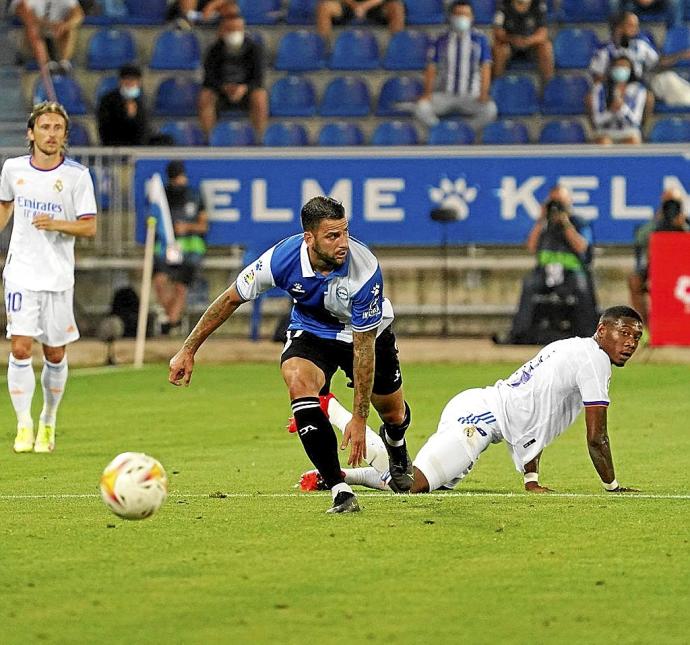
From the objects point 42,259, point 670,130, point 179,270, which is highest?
point 42,259

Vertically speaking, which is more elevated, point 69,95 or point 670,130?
point 69,95

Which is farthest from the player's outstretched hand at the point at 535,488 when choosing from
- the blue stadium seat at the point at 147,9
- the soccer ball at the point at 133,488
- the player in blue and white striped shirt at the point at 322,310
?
the blue stadium seat at the point at 147,9

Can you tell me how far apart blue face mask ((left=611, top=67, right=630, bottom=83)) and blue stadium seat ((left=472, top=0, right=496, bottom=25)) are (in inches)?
103

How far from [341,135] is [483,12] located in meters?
2.98

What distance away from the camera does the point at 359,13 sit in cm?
2448

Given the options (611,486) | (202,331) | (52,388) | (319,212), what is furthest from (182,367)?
(52,388)

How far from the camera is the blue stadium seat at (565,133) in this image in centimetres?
2322

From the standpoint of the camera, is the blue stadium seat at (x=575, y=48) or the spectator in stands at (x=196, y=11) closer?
the blue stadium seat at (x=575, y=48)

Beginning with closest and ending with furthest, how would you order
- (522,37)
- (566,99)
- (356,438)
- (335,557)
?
(335,557) → (356,438) → (522,37) → (566,99)

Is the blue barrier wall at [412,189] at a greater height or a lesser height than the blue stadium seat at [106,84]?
lesser

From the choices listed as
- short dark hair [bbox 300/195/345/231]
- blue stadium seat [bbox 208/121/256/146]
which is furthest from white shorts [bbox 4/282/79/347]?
blue stadium seat [bbox 208/121/256/146]

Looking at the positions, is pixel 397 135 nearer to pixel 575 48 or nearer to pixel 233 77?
pixel 233 77

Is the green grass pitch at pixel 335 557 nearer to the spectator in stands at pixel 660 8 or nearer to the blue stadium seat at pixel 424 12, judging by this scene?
the spectator in stands at pixel 660 8

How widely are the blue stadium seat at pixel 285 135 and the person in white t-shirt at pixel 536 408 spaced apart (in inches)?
563
